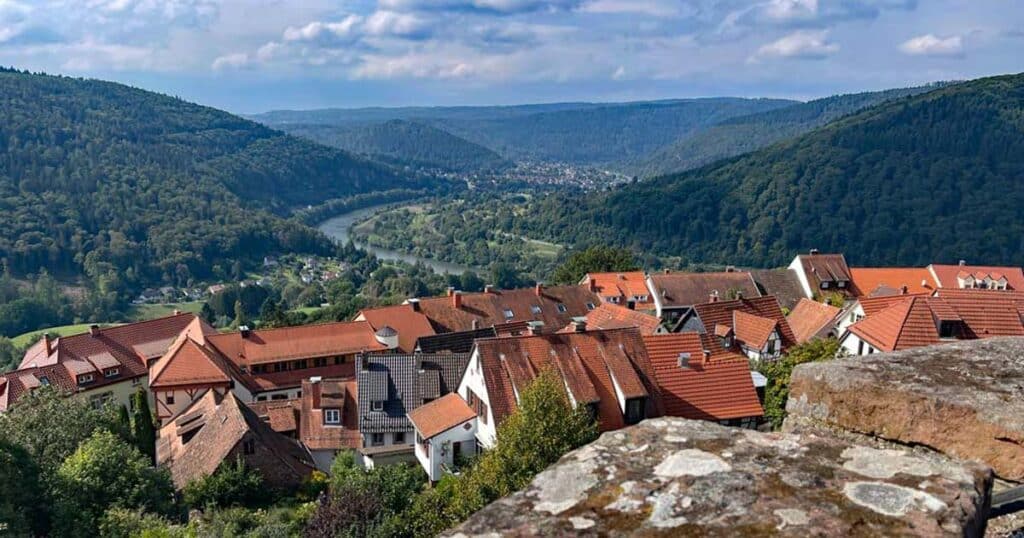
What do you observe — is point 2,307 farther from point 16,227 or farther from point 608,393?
point 608,393

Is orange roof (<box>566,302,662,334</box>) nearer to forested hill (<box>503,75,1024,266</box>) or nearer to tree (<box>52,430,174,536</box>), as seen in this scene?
tree (<box>52,430,174,536</box>)

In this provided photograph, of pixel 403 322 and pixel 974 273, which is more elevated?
pixel 974 273

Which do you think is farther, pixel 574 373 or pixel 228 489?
pixel 574 373

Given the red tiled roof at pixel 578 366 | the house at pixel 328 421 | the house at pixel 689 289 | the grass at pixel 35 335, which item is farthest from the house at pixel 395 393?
the grass at pixel 35 335

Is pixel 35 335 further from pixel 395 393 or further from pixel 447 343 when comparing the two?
pixel 395 393

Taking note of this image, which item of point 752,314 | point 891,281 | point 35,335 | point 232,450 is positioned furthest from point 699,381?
point 35,335

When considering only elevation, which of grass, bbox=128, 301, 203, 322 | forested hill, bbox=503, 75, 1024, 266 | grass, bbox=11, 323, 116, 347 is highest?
forested hill, bbox=503, 75, 1024, 266

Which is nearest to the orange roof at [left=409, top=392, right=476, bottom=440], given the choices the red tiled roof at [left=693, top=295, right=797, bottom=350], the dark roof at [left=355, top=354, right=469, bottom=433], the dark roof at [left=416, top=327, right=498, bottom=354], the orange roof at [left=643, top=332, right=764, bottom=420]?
the dark roof at [left=355, top=354, right=469, bottom=433]
